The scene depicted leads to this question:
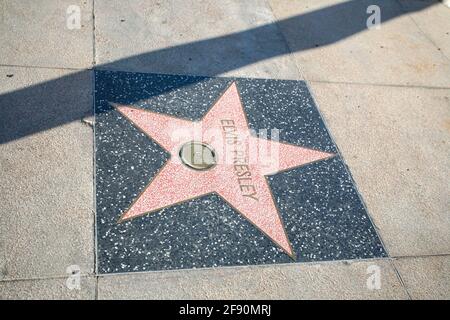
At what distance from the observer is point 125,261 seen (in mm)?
2539

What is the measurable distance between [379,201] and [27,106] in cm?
294

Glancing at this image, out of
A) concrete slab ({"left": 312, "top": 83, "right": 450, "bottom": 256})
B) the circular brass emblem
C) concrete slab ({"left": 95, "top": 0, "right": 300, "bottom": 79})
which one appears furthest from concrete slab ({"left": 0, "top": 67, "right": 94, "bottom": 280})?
concrete slab ({"left": 312, "top": 83, "right": 450, "bottom": 256})

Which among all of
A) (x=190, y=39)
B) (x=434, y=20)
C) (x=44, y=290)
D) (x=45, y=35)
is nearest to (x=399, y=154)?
(x=190, y=39)

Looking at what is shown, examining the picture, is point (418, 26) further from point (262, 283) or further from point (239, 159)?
point (262, 283)

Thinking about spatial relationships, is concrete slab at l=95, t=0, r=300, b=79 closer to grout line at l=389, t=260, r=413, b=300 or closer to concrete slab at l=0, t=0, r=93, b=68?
concrete slab at l=0, t=0, r=93, b=68

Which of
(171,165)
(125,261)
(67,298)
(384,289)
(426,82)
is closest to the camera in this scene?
(67,298)

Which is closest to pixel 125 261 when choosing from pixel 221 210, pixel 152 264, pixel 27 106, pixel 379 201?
pixel 152 264

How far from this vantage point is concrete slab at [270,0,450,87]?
14.4 feet

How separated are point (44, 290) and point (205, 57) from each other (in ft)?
8.79

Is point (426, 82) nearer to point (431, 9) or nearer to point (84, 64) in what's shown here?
point (431, 9)

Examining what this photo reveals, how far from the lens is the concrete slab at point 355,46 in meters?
4.39

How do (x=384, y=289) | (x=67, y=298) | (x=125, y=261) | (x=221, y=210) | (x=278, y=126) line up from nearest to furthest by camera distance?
(x=67, y=298), (x=125, y=261), (x=384, y=289), (x=221, y=210), (x=278, y=126)

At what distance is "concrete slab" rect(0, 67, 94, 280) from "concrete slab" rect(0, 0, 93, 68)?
0.18 metres

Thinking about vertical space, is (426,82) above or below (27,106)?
below
